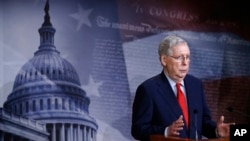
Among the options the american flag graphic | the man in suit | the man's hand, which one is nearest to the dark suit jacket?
the man in suit

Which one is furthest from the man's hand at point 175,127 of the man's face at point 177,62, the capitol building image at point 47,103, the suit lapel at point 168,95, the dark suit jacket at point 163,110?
the capitol building image at point 47,103

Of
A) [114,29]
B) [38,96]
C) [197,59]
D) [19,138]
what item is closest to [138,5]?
[114,29]

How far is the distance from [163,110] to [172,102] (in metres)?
0.12

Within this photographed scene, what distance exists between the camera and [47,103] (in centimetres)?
509

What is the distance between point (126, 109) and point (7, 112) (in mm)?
1001

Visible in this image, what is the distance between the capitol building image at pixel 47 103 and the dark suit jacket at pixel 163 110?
563mm

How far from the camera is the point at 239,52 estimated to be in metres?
5.88

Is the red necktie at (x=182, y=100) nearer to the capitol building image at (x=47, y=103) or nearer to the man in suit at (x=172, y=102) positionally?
the man in suit at (x=172, y=102)

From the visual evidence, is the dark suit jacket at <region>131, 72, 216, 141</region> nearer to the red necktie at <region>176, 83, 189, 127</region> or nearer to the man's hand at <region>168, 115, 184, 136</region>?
the red necktie at <region>176, 83, 189, 127</region>

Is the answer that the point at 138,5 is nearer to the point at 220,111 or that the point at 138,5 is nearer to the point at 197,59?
the point at 197,59

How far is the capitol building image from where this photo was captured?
4992 millimetres

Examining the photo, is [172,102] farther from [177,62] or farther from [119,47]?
[119,47]

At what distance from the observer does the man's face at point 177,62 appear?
4.75 metres

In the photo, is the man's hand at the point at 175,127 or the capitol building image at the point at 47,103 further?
the capitol building image at the point at 47,103
